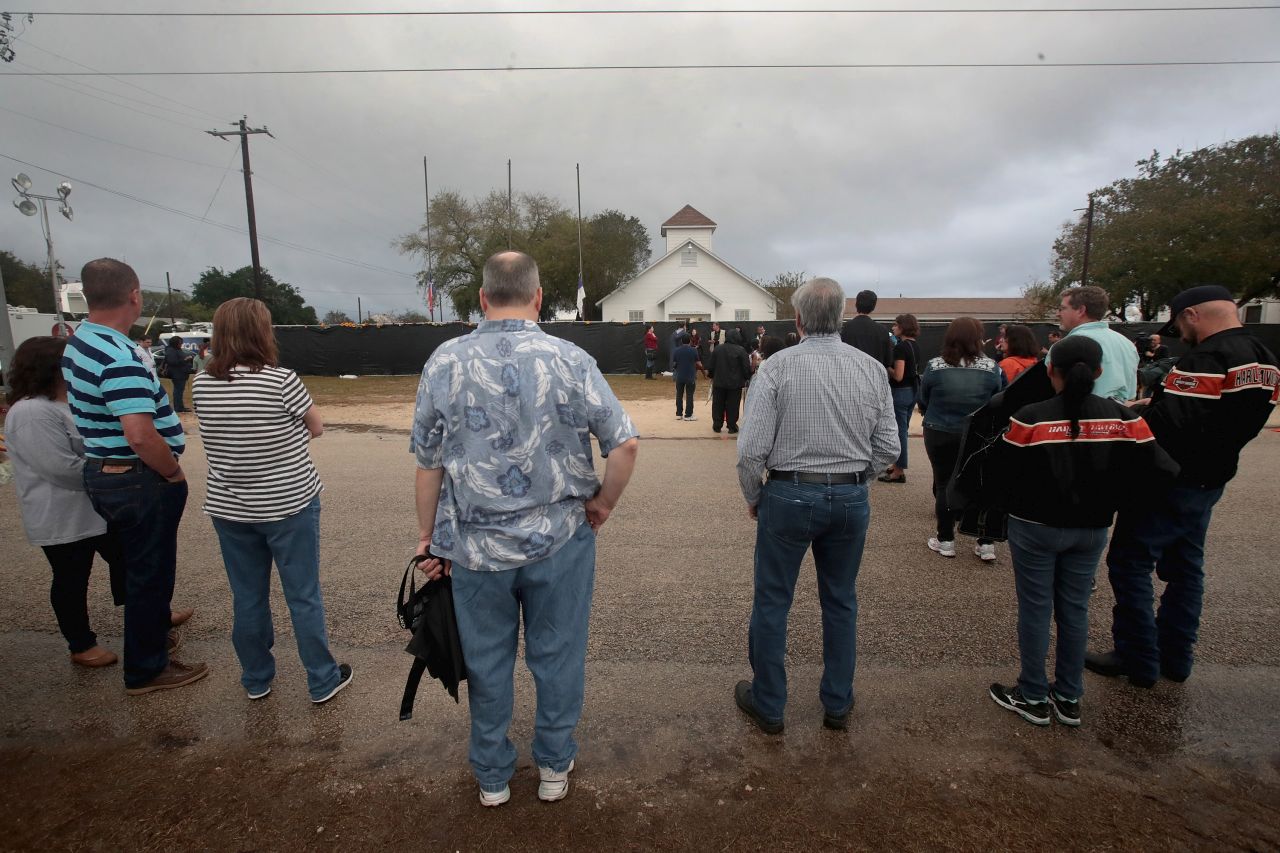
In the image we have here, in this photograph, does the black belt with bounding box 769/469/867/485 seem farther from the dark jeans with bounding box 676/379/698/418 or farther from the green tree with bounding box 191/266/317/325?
the green tree with bounding box 191/266/317/325

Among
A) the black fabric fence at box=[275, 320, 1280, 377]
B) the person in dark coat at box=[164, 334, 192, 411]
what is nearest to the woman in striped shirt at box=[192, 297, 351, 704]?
the person in dark coat at box=[164, 334, 192, 411]

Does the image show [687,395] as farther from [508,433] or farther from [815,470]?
[508,433]

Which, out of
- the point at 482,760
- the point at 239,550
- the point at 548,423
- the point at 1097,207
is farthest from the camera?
the point at 1097,207

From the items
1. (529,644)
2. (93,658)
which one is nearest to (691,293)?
(93,658)

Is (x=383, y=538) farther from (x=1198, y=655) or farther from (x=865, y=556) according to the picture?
(x=1198, y=655)

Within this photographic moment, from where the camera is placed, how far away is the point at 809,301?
264 cm

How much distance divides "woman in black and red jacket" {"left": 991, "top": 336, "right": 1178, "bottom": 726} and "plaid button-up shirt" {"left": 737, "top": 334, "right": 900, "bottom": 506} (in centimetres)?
62

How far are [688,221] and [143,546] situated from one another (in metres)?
39.8

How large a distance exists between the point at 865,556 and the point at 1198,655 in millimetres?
1898

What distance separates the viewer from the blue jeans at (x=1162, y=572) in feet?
9.76

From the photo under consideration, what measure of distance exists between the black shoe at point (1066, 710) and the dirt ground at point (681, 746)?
0.20 feet

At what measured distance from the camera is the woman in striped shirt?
2.64 meters

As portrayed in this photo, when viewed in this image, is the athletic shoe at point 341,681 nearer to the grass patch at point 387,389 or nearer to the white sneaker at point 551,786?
the white sneaker at point 551,786

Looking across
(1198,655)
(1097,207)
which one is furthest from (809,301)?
(1097,207)
